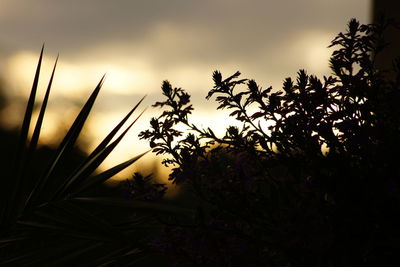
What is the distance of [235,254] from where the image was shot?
2123 millimetres

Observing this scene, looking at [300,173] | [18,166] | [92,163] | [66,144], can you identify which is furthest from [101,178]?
[300,173]

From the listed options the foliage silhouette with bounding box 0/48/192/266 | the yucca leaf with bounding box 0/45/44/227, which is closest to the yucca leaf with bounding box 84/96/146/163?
the foliage silhouette with bounding box 0/48/192/266

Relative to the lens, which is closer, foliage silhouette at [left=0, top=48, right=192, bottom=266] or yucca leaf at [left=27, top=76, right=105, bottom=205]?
foliage silhouette at [left=0, top=48, right=192, bottom=266]

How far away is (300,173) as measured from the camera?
2184mm

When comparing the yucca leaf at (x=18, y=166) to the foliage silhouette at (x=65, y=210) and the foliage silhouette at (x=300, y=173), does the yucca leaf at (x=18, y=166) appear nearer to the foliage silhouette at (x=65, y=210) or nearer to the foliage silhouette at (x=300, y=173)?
the foliage silhouette at (x=65, y=210)

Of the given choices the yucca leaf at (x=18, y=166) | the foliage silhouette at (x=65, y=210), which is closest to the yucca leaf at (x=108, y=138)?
the foliage silhouette at (x=65, y=210)

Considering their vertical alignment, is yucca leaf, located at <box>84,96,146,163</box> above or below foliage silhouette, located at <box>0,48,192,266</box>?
above

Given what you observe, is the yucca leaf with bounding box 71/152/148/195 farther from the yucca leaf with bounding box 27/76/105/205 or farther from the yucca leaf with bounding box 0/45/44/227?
the yucca leaf with bounding box 0/45/44/227

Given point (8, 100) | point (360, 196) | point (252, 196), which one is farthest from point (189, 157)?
point (8, 100)

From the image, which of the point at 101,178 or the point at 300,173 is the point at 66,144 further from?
the point at 300,173

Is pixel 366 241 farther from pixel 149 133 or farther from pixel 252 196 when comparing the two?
pixel 149 133

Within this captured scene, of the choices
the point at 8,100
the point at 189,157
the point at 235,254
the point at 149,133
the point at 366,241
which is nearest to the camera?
the point at 366,241

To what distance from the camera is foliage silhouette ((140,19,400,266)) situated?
2.00 metres

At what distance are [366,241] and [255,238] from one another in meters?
0.40
